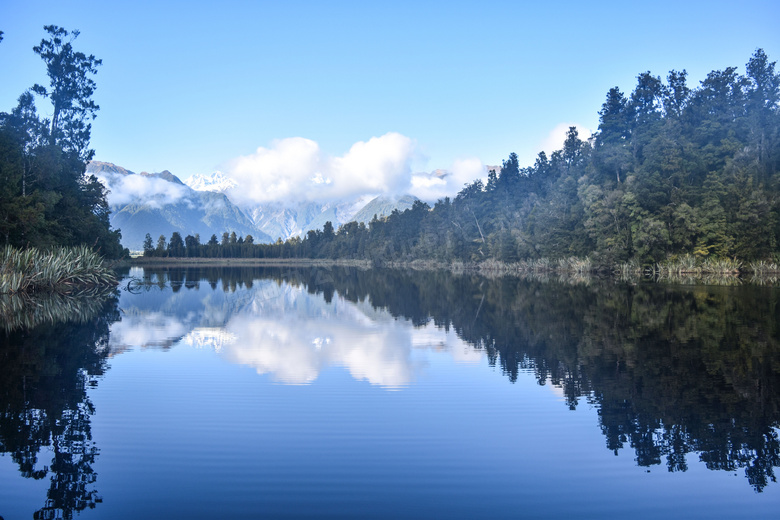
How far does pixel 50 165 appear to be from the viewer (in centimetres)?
3231

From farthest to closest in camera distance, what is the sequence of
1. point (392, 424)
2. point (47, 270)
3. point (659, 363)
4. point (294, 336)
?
point (47, 270) → point (294, 336) → point (659, 363) → point (392, 424)

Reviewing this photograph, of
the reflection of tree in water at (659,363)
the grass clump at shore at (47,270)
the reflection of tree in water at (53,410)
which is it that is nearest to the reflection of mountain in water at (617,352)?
the reflection of tree in water at (659,363)

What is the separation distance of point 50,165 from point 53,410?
29402 mm

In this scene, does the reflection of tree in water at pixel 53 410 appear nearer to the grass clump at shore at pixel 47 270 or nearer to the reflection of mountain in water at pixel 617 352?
the reflection of mountain in water at pixel 617 352

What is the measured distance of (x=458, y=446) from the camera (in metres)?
7.07

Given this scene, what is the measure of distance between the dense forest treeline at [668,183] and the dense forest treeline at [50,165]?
151 feet

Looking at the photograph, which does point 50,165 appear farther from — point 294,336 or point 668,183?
point 668,183

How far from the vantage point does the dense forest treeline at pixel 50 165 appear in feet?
90.7

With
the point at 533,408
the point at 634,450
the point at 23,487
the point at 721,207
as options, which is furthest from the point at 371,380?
the point at 721,207

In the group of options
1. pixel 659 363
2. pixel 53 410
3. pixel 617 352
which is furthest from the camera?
pixel 617 352

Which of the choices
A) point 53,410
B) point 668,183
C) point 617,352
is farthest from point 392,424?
point 668,183

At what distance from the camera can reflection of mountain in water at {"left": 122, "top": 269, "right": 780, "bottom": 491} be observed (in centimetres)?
741

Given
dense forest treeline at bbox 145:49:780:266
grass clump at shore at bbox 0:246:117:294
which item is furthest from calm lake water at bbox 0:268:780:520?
dense forest treeline at bbox 145:49:780:266

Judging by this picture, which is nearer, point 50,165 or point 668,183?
point 50,165
